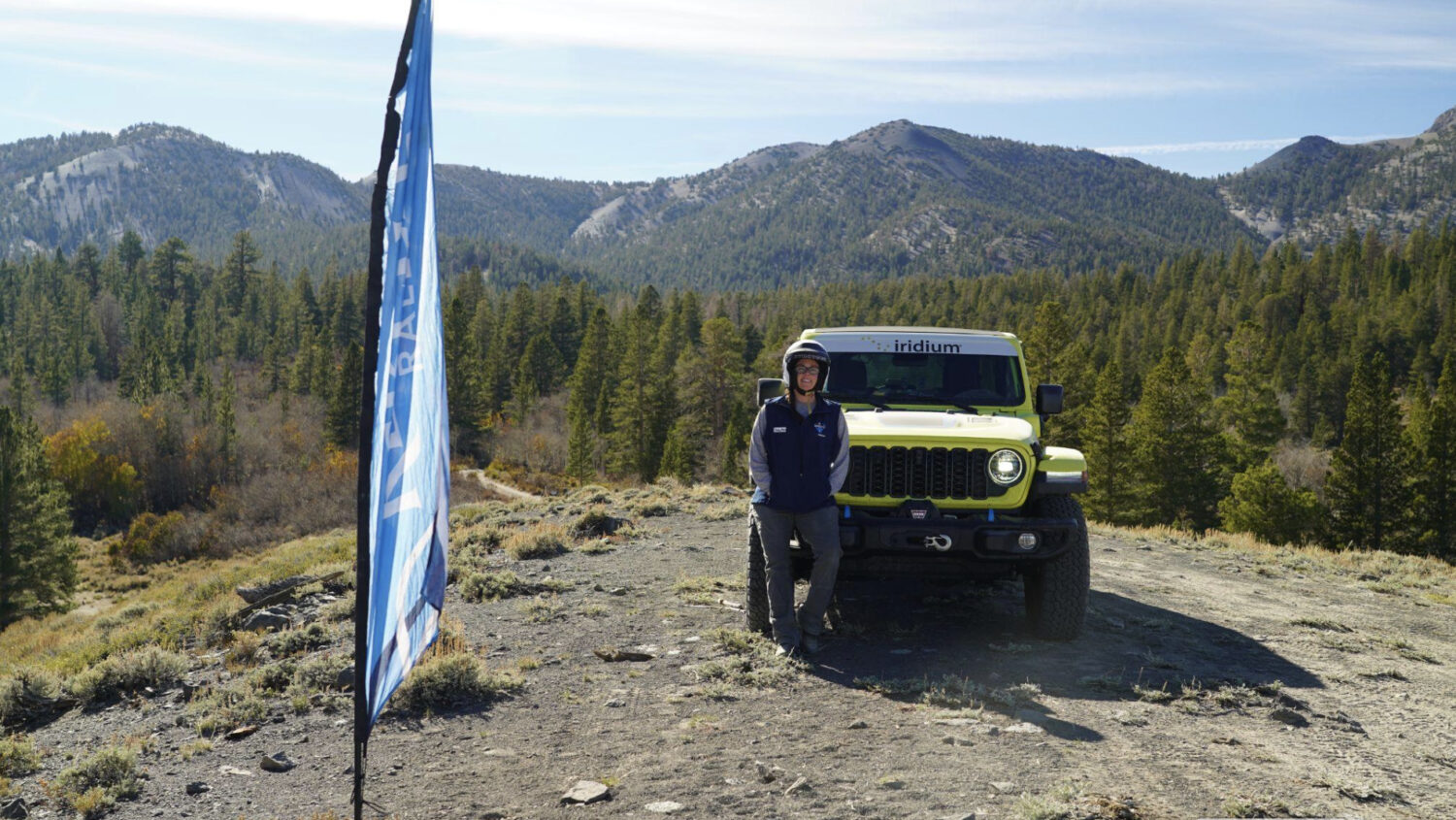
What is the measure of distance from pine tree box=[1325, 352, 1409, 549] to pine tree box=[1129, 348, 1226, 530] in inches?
195

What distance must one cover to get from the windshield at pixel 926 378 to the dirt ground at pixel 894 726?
2.15 meters

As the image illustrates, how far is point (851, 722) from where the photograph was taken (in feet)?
19.8

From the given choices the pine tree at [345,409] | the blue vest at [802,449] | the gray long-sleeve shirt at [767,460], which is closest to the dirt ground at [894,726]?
the blue vest at [802,449]

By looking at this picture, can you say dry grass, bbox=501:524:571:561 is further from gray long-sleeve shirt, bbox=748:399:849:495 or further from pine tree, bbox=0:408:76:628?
pine tree, bbox=0:408:76:628

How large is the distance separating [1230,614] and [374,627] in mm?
9441

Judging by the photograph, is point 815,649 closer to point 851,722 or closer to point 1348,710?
point 851,722

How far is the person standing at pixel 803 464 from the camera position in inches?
273

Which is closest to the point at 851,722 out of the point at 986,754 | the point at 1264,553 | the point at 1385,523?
the point at 986,754

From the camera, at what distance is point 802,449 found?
693 cm

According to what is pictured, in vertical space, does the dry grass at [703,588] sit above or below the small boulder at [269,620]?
above

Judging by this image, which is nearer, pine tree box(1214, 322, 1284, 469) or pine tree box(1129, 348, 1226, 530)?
pine tree box(1129, 348, 1226, 530)

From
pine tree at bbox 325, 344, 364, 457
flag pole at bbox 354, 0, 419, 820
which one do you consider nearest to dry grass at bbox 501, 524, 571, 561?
flag pole at bbox 354, 0, 419, 820

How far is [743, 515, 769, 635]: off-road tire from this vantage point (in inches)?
310

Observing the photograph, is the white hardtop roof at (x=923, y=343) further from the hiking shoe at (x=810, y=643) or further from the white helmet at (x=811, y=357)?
the hiking shoe at (x=810, y=643)
